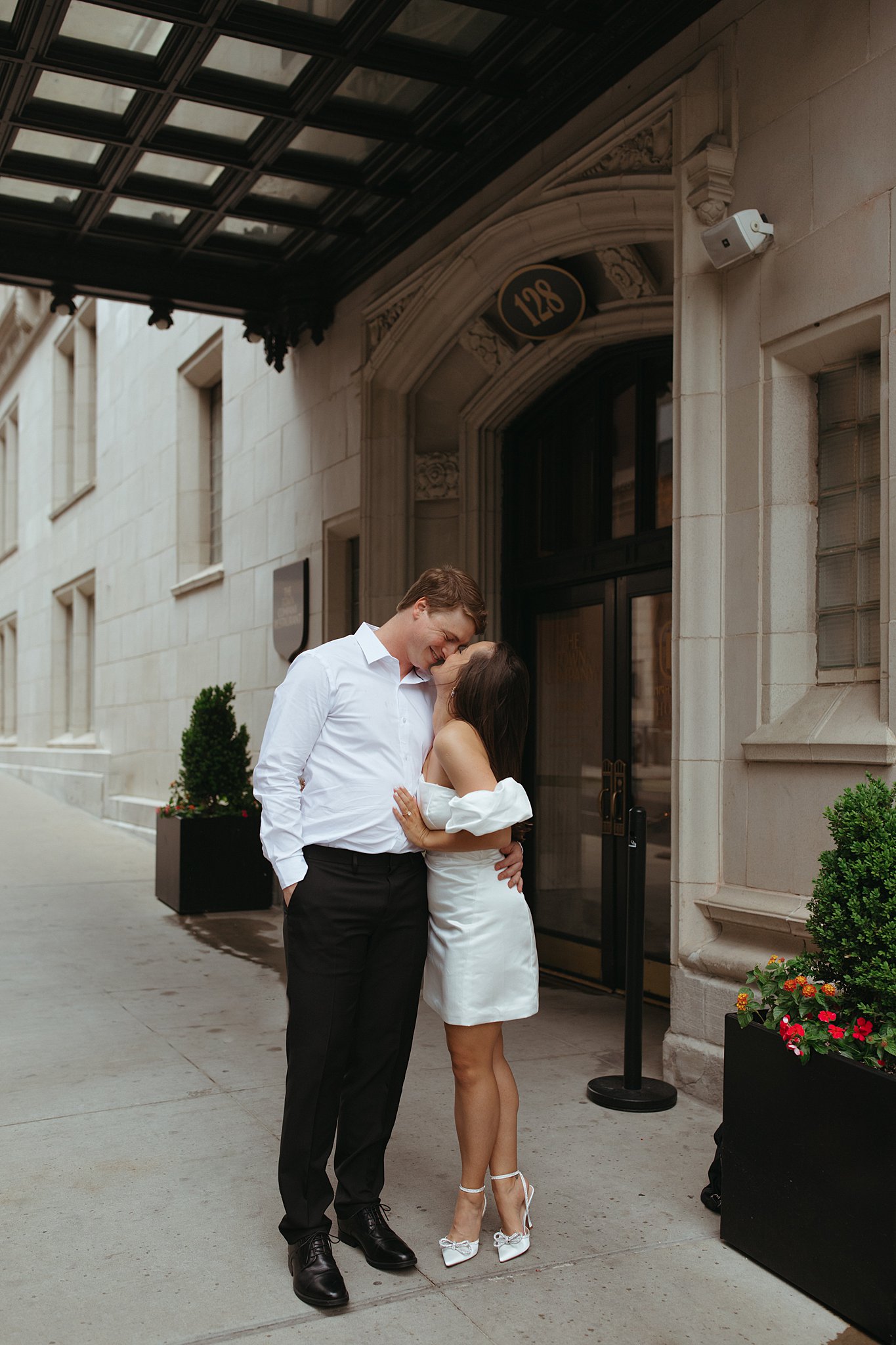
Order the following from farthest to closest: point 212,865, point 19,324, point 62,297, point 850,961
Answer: point 19,324 < point 212,865 < point 62,297 < point 850,961

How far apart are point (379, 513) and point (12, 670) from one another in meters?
19.4

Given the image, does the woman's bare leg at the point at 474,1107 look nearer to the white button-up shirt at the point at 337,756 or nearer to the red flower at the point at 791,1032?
the white button-up shirt at the point at 337,756

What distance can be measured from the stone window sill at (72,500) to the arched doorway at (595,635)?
12265mm

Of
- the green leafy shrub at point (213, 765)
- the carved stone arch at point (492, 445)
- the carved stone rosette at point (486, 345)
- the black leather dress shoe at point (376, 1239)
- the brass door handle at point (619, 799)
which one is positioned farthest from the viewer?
the green leafy shrub at point (213, 765)

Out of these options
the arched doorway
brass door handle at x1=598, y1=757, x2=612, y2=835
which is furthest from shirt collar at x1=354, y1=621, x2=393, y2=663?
brass door handle at x1=598, y1=757, x2=612, y2=835

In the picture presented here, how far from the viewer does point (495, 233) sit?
23.6ft

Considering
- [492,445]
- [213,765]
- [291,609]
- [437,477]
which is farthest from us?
[291,609]

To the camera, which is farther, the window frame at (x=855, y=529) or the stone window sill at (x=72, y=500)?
the stone window sill at (x=72, y=500)

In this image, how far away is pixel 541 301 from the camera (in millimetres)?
7215

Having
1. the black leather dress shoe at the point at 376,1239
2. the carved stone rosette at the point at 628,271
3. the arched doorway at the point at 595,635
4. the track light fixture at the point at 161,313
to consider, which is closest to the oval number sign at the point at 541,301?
the carved stone rosette at the point at 628,271

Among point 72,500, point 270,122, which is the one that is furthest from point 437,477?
point 72,500

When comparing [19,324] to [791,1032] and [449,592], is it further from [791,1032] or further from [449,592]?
[791,1032]

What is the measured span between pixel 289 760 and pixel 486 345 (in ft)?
17.7

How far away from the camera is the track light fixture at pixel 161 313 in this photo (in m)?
9.48
